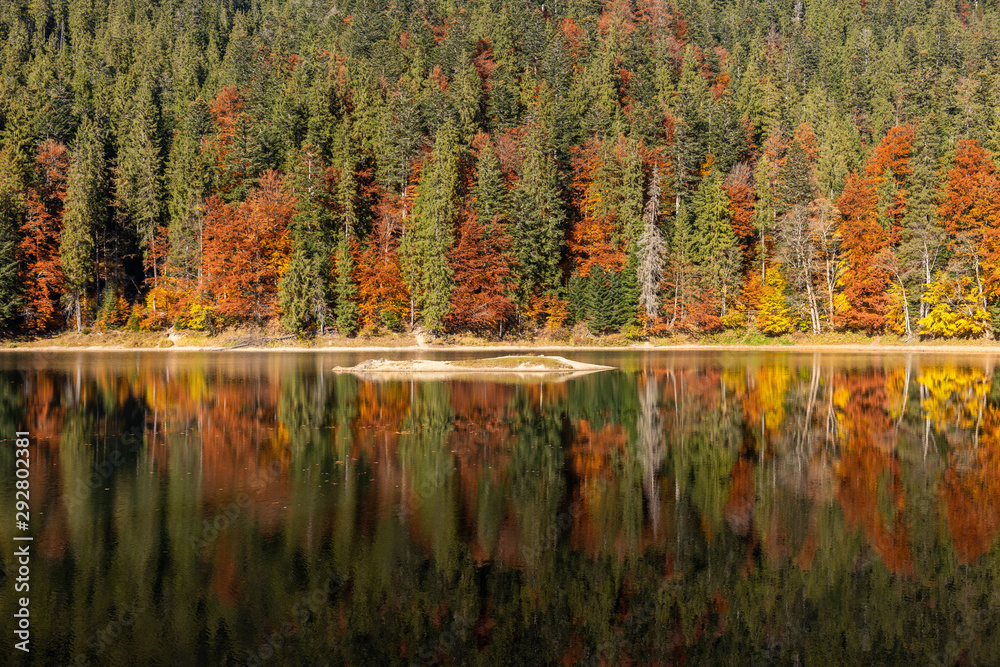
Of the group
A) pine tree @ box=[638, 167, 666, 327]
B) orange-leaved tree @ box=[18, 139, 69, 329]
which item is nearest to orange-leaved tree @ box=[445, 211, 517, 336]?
→ pine tree @ box=[638, 167, 666, 327]

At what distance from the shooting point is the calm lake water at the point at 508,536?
10.1 m

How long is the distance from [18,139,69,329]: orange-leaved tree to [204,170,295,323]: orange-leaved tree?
1528 centimetres

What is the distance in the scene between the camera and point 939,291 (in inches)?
2763

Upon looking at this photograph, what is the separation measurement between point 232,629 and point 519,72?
10085 cm

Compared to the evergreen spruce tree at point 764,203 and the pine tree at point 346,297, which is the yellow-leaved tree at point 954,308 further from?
the pine tree at point 346,297

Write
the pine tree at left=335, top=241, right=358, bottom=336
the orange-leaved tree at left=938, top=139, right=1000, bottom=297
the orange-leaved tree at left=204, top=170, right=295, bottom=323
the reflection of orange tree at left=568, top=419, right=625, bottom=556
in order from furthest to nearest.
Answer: the orange-leaved tree at left=204, top=170, right=295, bottom=323, the pine tree at left=335, top=241, right=358, bottom=336, the orange-leaved tree at left=938, top=139, right=1000, bottom=297, the reflection of orange tree at left=568, top=419, right=625, bottom=556

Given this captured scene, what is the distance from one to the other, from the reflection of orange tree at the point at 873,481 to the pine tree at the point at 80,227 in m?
72.9

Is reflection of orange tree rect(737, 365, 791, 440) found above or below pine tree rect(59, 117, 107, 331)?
below

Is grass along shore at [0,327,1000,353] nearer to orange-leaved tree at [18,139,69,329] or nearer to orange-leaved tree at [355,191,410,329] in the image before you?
orange-leaved tree at [355,191,410,329]

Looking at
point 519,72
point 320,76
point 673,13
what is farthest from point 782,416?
point 673,13

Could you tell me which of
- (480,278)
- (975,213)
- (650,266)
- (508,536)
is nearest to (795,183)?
(975,213)

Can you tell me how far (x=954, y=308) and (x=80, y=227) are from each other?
84.7 metres

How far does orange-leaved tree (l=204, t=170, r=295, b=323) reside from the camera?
253 ft

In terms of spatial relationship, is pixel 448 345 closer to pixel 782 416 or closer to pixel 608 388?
pixel 608 388
